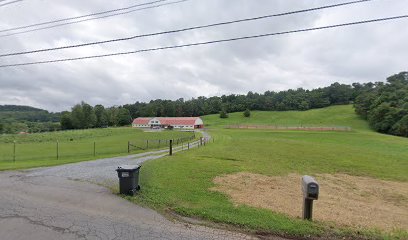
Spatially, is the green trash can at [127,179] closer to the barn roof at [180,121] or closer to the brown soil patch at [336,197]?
the brown soil patch at [336,197]

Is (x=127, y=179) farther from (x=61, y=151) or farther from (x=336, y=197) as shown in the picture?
(x=61, y=151)

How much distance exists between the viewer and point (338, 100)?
470 ft

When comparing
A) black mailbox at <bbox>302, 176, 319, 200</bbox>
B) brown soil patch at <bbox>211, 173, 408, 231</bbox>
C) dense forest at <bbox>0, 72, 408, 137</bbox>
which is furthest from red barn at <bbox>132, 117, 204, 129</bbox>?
black mailbox at <bbox>302, 176, 319, 200</bbox>

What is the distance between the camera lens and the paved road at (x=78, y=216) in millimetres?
5984

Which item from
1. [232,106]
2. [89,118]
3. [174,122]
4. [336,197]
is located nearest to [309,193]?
[336,197]

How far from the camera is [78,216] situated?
7074 mm

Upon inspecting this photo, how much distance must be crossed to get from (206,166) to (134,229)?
9114 millimetres

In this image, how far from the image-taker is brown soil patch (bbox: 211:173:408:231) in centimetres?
756

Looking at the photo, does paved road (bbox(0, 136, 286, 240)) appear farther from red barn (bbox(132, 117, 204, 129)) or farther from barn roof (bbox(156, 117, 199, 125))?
barn roof (bbox(156, 117, 199, 125))

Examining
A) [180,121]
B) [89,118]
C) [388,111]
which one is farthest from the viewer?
[89,118]

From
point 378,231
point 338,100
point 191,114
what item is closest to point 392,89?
point 338,100

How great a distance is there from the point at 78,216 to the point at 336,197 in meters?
8.94

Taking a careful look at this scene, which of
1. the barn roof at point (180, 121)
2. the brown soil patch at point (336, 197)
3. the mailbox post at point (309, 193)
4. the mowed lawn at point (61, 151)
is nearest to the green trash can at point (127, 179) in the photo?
the brown soil patch at point (336, 197)

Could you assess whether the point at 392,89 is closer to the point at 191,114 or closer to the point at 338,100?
the point at 338,100
